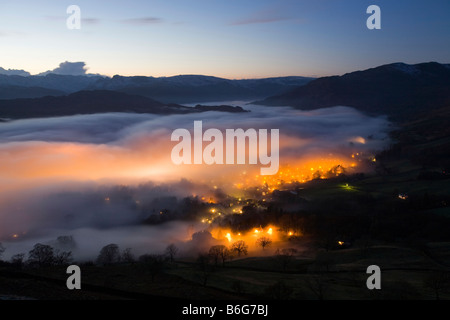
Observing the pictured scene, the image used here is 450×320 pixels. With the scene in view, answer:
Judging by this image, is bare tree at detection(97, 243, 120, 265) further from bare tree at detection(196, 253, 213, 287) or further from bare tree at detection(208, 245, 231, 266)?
bare tree at detection(208, 245, 231, 266)

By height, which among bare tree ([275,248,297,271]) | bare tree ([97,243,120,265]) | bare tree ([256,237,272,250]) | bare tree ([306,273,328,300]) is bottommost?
bare tree ([97,243,120,265])

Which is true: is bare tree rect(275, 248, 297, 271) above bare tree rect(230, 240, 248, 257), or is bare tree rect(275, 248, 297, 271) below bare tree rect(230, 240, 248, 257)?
above

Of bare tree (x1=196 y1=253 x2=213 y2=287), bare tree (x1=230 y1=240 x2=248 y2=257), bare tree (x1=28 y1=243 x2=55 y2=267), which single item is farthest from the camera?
bare tree (x1=230 y1=240 x2=248 y2=257)

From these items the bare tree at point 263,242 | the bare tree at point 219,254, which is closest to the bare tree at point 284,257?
the bare tree at point 263,242

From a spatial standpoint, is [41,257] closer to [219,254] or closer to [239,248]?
[219,254]

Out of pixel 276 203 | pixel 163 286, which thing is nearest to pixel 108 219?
pixel 276 203

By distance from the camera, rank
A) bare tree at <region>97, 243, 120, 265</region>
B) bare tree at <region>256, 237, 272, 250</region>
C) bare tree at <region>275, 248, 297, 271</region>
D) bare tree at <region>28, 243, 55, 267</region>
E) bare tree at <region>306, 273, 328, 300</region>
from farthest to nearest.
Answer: bare tree at <region>256, 237, 272, 250</region>
bare tree at <region>97, 243, 120, 265</region>
bare tree at <region>28, 243, 55, 267</region>
bare tree at <region>275, 248, 297, 271</region>
bare tree at <region>306, 273, 328, 300</region>

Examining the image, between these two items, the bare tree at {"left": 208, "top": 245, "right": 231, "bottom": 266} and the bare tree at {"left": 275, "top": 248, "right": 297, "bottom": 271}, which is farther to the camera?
the bare tree at {"left": 208, "top": 245, "right": 231, "bottom": 266}

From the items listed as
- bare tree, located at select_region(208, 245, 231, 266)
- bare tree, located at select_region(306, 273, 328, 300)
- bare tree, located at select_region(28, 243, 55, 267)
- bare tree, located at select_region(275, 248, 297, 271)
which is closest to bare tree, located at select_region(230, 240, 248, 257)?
bare tree, located at select_region(208, 245, 231, 266)

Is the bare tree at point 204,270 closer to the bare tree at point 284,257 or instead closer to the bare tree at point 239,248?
the bare tree at point 239,248
